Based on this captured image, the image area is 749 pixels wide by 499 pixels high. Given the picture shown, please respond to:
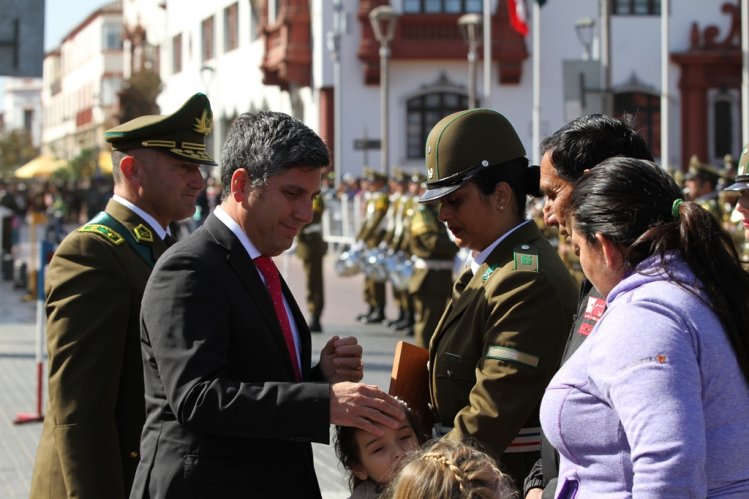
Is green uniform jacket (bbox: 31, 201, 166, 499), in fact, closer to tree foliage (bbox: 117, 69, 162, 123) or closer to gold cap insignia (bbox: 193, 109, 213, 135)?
gold cap insignia (bbox: 193, 109, 213, 135)

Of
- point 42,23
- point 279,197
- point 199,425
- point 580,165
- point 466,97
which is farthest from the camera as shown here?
point 466,97

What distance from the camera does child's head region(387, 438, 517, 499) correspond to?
9.27 feet

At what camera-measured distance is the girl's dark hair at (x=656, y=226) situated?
2.75 meters

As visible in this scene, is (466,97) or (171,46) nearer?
(466,97)

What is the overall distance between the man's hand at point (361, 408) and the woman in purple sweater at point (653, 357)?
1.59 ft

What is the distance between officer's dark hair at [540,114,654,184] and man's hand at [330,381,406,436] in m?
0.92

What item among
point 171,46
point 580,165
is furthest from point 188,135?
point 171,46

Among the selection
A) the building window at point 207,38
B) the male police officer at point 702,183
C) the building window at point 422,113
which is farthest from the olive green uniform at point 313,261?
the building window at point 207,38

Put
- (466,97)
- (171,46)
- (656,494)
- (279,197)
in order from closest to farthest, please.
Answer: (656,494), (279,197), (466,97), (171,46)

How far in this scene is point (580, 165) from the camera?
3717 mm

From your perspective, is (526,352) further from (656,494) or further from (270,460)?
(656,494)

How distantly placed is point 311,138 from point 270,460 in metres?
0.81

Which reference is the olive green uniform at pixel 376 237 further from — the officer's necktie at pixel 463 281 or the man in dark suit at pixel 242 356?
the man in dark suit at pixel 242 356

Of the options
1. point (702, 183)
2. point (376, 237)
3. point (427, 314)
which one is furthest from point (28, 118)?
point (427, 314)
